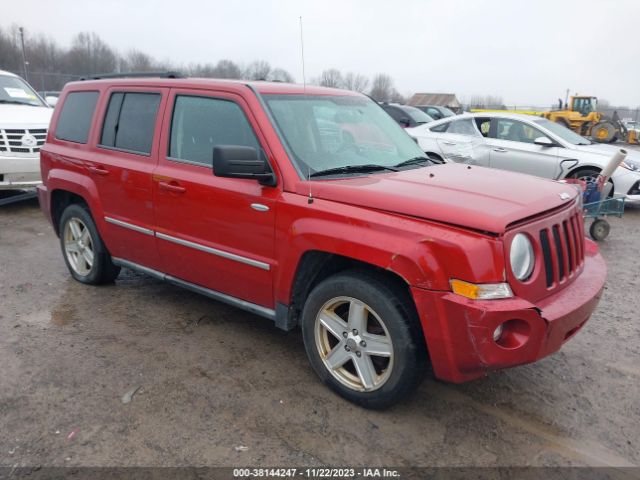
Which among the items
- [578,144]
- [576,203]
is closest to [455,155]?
[578,144]

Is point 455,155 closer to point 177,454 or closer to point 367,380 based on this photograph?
point 367,380

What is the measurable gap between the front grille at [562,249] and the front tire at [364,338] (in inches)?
30.8

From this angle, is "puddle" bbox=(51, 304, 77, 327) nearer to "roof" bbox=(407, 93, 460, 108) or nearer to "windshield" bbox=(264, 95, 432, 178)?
"windshield" bbox=(264, 95, 432, 178)

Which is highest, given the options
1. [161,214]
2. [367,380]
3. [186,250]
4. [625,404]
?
[161,214]

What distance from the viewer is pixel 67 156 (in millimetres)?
4746

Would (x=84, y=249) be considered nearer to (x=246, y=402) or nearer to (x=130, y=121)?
(x=130, y=121)

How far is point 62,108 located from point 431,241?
408cm

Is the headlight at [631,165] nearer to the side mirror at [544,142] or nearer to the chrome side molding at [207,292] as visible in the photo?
the side mirror at [544,142]

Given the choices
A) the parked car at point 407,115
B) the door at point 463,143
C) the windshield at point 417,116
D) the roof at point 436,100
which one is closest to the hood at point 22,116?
the door at point 463,143

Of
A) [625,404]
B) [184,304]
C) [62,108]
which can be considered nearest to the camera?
[625,404]

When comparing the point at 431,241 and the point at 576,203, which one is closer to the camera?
the point at 431,241

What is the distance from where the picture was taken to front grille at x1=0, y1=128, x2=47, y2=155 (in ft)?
25.6

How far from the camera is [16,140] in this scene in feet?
26.0

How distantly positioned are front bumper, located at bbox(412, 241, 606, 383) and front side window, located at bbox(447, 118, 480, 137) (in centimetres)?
730
